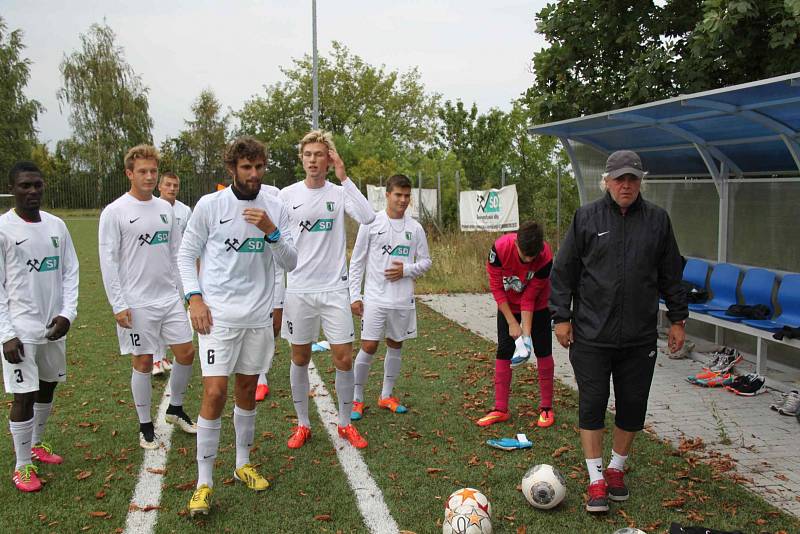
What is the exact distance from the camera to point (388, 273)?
5.98 meters

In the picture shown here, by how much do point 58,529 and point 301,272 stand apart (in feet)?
7.70

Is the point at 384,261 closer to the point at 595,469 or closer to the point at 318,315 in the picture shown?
the point at 318,315

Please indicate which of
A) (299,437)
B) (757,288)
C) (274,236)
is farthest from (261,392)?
(757,288)

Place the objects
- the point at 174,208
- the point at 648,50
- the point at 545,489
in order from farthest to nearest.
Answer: the point at 648,50, the point at 174,208, the point at 545,489

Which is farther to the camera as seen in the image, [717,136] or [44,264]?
[717,136]

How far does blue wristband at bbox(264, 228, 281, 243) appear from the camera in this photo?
4.28 m

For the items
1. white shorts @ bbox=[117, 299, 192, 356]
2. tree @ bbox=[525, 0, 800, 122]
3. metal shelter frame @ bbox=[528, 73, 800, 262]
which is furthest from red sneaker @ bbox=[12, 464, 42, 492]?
tree @ bbox=[525, 0, 800, 122]

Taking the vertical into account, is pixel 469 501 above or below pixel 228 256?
below

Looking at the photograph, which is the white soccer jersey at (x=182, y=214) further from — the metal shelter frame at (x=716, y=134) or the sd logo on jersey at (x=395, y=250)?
the metal shelter frame at (x=716, y=134)

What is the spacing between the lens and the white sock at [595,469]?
4324 millimetres

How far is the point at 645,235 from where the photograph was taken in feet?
14.0

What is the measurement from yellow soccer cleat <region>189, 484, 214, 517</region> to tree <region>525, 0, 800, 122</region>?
7.87m

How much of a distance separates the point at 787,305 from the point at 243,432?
5948mm

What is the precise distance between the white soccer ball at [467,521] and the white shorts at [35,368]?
289 cm
